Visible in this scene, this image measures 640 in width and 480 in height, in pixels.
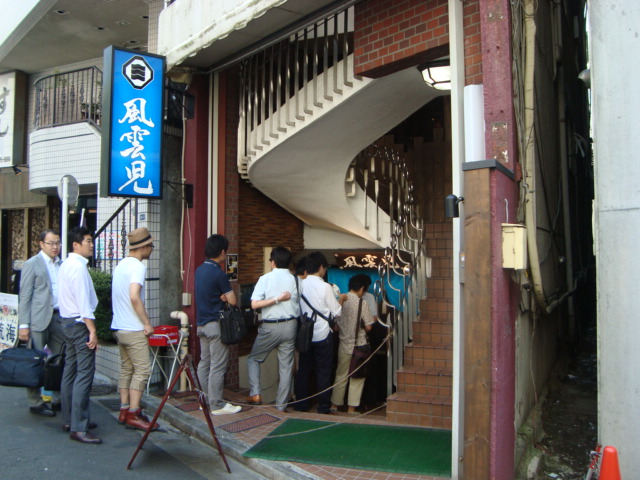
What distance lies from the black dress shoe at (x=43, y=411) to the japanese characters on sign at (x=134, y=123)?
96.2 inches

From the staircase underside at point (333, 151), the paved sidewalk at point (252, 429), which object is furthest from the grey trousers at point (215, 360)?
the staircase underside at point (333, 151)

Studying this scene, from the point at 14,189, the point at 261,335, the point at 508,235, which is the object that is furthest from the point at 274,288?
the point at 14,189

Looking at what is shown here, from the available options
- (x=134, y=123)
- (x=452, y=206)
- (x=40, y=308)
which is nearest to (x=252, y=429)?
(x=40, y=308)

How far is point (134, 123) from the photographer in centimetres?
641

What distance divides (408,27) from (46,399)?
5.49 meters

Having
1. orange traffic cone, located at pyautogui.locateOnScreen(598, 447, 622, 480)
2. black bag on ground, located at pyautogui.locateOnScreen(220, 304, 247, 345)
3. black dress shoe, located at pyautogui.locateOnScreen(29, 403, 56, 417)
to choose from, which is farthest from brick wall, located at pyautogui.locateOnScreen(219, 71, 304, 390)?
orange traffic cone, located at pyautogui.locateOnScreen(598, 447, 622, 480)

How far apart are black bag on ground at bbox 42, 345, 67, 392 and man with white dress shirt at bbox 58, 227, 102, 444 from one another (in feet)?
0.66

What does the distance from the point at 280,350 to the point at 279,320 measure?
0.36 m

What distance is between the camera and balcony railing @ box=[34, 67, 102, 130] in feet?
36.8

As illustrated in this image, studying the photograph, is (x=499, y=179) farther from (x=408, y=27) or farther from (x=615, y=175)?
(x=408, y=27)

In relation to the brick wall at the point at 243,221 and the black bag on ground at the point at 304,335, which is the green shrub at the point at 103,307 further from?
the black bag on ground at the point at 304,335

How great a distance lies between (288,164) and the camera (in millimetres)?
7266

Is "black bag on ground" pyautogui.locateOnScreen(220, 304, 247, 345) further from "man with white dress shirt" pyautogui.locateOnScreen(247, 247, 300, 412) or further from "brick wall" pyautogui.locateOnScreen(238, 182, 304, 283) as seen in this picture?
"brick wall" pyautogui.locateOnScreen(238, 182, 304, 283)

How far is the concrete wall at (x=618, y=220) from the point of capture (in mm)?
3553
